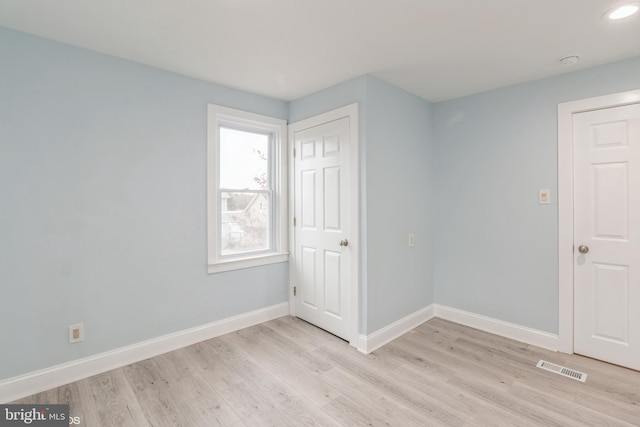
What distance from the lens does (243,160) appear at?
333cm

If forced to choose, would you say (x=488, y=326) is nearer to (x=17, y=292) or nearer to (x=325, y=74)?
(x=325, y=74)

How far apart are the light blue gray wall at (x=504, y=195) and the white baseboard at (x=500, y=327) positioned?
6 centimetres

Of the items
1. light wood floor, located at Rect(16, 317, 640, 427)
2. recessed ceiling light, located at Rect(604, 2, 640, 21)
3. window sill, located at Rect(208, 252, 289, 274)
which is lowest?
light wood floor, located at Rect(16, 317, 640, 427)

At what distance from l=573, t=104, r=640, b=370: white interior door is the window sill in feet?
9.19

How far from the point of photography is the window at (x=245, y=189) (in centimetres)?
299

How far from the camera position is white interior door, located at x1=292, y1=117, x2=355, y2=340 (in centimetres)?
291

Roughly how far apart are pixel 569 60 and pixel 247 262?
3319 mm

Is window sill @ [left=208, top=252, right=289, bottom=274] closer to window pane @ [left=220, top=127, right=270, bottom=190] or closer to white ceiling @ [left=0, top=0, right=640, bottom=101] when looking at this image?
window pane @ [left=220, top=127, right=270, bottom=190]

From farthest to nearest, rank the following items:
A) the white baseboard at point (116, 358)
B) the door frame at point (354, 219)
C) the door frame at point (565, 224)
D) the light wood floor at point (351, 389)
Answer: the door frame at point (354, 219), the door frame at point (565, 224), the white baseboard at point (116, 358), the light wood floor at point (351, 389)

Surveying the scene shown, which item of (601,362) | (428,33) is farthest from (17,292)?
(601,362)

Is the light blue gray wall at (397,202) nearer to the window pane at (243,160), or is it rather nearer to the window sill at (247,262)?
the window sill at (247,262)

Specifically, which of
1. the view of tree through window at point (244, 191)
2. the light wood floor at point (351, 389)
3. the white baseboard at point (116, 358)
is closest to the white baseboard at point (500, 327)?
the light wood floor at point (351, 389)

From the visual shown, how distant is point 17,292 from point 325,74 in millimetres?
2802

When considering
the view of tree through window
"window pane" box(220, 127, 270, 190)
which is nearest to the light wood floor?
the view of tree through window
